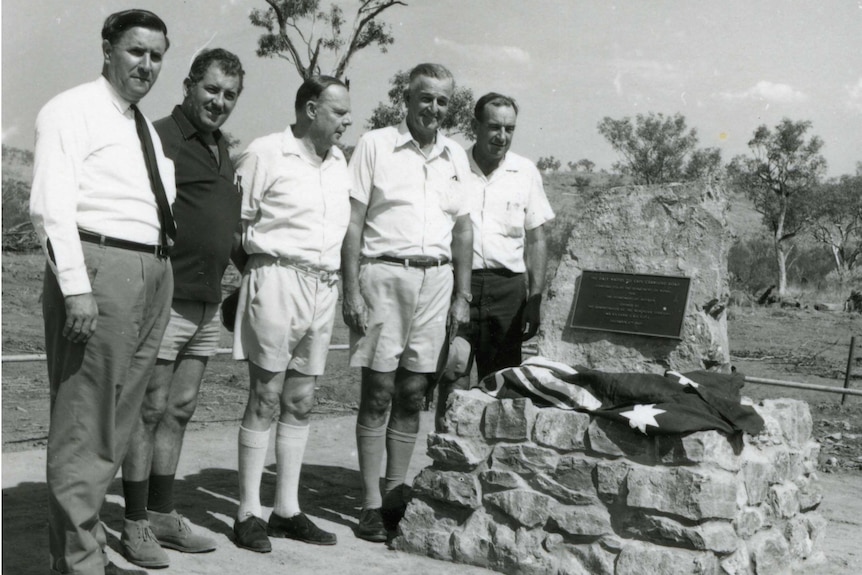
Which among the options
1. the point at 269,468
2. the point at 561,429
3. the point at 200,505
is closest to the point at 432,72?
the point at 561,429

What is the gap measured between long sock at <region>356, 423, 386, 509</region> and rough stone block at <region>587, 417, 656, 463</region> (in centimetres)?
108

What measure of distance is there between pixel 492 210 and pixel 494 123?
45 cm

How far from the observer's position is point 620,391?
4102 millimetres

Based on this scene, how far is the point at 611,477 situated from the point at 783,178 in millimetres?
30998

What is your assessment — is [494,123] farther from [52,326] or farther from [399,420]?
[52,326]

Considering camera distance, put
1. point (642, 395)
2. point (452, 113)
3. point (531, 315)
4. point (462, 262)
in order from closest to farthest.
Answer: point (642, 395) < point (462, 262) < point (531, 315) < point (452, 113)

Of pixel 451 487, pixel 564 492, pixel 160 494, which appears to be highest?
pixel 564 492

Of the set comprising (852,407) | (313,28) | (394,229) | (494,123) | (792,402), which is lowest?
(852,407)

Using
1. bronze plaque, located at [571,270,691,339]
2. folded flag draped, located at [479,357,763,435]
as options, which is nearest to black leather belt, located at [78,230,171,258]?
folded flag draped, located at [479,357,763,435]

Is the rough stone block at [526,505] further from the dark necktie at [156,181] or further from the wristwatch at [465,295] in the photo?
the dark necktie at [156,181]

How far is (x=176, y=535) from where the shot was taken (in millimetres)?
4066

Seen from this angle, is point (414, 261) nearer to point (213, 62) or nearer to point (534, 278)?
point (534, 278)

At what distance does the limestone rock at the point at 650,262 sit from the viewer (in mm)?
4652

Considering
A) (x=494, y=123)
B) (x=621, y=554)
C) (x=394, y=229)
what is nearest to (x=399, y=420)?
(x=394, y=229)
